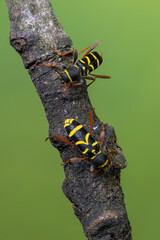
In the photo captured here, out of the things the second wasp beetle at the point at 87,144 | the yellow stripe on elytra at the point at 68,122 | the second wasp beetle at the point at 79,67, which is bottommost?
the second wasp beetle at the point at 87,144

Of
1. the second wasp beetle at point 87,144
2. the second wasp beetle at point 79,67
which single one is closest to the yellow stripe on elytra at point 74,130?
the second wasp beetle at point 87,144

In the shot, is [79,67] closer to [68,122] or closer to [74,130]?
[68,122]

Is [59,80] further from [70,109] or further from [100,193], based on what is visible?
[100,193]

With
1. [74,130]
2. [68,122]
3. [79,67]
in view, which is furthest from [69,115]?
[79,67]

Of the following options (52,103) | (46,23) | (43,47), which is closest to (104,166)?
(52,103)

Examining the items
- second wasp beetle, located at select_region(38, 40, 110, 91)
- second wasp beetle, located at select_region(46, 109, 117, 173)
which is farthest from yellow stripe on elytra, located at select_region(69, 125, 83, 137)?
second wasp beetle, located at select_region(38, 40, 110, 91)

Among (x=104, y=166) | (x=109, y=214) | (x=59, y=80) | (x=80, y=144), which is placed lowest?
(x=109, y=214)

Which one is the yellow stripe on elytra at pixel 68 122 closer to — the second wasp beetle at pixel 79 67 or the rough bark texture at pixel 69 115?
the rough bark texture at pixel 69 115
